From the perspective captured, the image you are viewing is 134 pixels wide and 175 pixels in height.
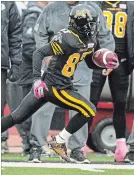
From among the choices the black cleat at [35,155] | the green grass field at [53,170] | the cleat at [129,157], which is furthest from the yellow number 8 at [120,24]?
the green grass field at [53,170]

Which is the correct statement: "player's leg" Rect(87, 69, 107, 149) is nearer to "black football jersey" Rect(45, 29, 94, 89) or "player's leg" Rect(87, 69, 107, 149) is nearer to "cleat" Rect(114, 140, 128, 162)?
"cleat" Rect(114, 140, 128, 162)

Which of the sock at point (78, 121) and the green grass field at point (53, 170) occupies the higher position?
the sock at point (78, 121)

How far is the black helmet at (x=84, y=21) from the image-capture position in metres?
8.20

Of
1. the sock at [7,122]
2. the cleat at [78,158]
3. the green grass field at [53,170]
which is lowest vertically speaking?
the cleat at [78,158]

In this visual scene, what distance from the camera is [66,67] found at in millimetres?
8250

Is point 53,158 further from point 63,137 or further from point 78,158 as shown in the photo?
point 63,137

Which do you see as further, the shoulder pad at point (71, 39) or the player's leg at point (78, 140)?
the player's leg at point (78, 140)

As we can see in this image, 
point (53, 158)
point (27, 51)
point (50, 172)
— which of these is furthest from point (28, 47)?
point (50, 172)

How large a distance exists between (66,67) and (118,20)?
1.46 meters

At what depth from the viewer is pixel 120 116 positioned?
9.45 meters

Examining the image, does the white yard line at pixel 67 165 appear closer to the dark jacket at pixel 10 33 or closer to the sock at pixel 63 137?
the sock at pixel 63 137

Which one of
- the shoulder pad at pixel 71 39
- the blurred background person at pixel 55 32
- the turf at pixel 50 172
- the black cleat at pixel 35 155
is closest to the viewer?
the turf at pixel 50 172

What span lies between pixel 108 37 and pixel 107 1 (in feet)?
2.21

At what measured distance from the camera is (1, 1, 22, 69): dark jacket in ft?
31.4
